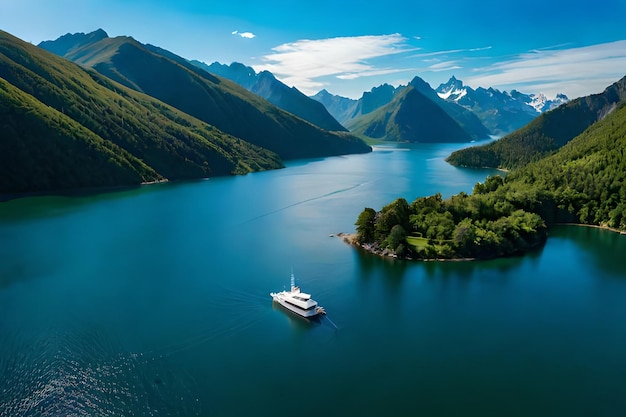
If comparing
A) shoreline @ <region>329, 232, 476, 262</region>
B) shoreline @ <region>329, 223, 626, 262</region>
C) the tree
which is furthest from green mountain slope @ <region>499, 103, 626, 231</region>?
the tree

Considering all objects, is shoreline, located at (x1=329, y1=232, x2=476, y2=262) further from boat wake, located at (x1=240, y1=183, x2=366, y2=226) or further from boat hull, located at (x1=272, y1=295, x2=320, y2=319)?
boat hull, located at (x1=272, y1=295, x2=320, y2=319)

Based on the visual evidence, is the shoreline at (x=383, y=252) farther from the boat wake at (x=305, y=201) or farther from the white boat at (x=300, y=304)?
the white boat at (x=300, y=304)

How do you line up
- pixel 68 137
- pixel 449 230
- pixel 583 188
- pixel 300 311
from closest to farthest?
pixel 300 311 → pixel 449 230 → pixel 583 188 → pixel 68 137

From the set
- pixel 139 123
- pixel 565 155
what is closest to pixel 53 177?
pixel 139 123

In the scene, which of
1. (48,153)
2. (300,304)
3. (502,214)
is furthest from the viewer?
(48,153)

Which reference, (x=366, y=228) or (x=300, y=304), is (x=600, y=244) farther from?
(x=300, y=304)

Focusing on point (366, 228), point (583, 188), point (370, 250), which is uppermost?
point (583, 188)

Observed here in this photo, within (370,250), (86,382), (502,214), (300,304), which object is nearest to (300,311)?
(300,304)
